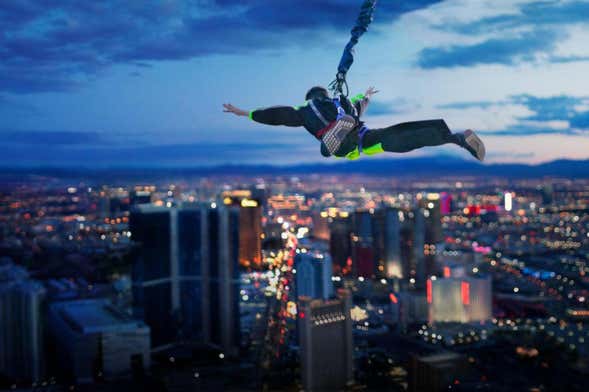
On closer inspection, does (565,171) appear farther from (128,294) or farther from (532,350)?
(128,294)

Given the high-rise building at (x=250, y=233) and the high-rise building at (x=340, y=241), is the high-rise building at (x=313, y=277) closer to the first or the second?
the high-rise building at (x=250, y=233)

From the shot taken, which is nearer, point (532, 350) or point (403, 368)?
point (403, 368)

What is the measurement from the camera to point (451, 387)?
9.74 meters

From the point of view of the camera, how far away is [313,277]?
1159cm

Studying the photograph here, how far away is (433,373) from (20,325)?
549 cm

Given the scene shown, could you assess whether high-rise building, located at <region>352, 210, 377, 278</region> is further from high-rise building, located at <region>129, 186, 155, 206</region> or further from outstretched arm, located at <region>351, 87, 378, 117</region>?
outstretched arm, located at <region>351, 87, 378, 117</region>

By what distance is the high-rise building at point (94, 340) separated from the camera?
9.22 metres

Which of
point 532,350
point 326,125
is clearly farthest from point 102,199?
point 532,350

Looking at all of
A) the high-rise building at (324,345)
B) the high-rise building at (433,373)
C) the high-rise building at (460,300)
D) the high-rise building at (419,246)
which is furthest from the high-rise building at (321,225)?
the high-rise building at (433,373)

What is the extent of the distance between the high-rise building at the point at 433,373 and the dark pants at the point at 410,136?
26.2ft

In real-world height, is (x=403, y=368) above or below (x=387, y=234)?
below

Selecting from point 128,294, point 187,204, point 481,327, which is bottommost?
point 481,327

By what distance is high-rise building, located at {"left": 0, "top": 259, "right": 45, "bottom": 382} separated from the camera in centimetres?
869

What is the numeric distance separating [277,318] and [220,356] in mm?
1137
